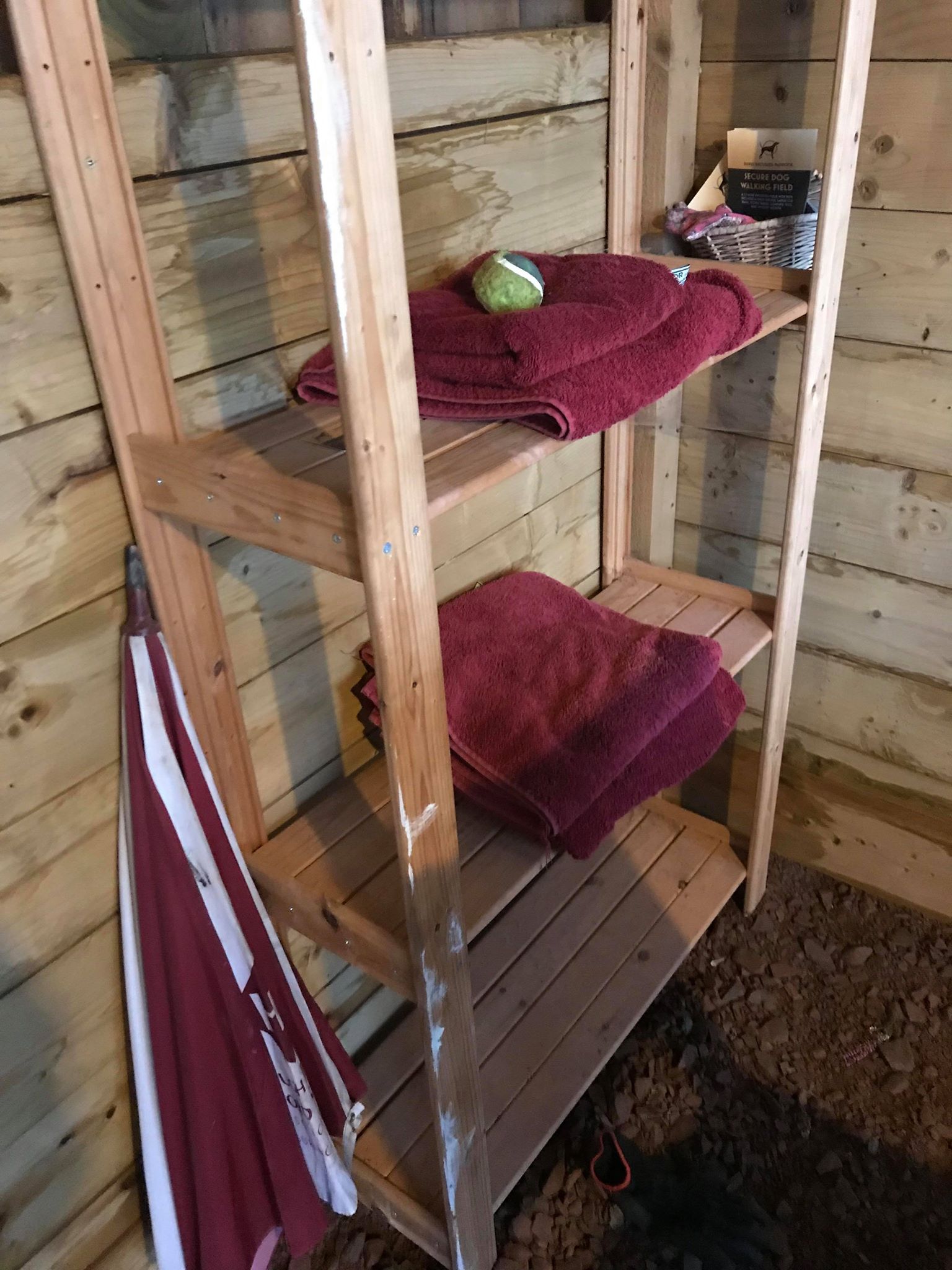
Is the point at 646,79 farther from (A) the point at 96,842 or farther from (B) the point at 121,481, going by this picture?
(A) the point at 96,842

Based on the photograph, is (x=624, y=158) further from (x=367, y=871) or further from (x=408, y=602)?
(x=367, y=871)

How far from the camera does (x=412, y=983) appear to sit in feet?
2.96

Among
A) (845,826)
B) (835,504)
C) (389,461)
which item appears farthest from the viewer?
(845,826)

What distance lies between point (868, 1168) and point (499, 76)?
1.45m

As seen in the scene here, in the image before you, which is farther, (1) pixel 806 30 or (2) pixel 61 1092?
(1) pixel 806 30

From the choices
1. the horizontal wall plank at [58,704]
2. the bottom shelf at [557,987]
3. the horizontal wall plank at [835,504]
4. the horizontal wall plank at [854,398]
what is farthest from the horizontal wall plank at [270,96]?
the bottom shelf at [557,987]

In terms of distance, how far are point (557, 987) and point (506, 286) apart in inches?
38.1

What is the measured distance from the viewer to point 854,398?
4.56ft

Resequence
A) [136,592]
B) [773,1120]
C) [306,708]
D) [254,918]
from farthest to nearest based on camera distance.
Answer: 1. [773,1120]
2. [306,708]
3. [254,918]
4. [136,592]

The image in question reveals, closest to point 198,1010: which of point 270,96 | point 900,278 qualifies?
point 270,96

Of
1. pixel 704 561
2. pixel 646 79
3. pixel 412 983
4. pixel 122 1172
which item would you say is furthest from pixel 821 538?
pixel 122 1172

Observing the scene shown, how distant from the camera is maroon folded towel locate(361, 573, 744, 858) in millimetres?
1093

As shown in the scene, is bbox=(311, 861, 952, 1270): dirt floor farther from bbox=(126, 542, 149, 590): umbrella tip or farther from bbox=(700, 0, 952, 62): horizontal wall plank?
bbox=(700, 0, 952, 62): horizontal wall plank

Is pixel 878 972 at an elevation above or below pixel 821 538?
below
